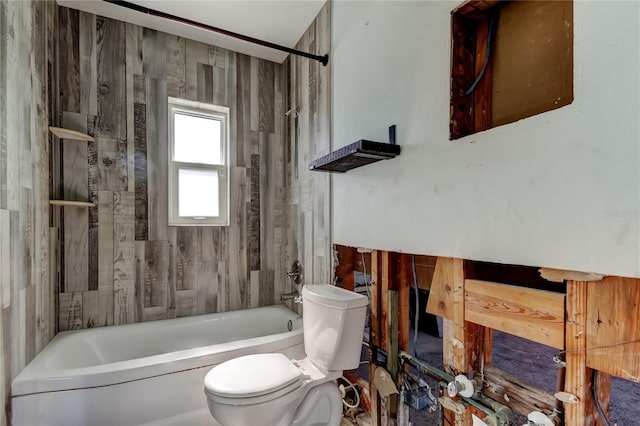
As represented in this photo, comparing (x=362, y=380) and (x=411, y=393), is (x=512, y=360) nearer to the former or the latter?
(x=362, y=380)

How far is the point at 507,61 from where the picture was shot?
1.14 metres

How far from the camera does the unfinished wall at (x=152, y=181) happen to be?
7.16 ft

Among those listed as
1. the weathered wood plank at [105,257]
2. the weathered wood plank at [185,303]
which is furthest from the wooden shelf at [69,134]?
the weathered wood plank at [185,303]

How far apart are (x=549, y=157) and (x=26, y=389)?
7.63ft

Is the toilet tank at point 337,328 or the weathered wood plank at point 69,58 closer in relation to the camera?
the toilet tank at point 337,328

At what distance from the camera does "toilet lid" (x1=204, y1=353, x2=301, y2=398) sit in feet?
4.50

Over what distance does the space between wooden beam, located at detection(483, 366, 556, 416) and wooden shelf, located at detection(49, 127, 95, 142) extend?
2.68 metres

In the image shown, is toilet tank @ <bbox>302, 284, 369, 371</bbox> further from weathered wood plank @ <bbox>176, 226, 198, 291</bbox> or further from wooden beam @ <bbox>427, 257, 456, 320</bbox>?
weathered wood plank @ <bbox>176, 226, 198, 291</bbox>

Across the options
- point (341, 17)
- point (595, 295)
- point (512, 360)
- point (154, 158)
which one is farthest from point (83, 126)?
point (512, 360)

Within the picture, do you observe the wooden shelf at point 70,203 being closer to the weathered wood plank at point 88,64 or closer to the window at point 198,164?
the window at point 198,164

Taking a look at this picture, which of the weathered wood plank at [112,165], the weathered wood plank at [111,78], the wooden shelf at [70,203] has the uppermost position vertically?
the weathered wood plank at [111,78]

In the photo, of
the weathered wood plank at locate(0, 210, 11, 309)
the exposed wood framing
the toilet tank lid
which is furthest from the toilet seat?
the weathered wood plank at locate(0, 210, 11, 309)

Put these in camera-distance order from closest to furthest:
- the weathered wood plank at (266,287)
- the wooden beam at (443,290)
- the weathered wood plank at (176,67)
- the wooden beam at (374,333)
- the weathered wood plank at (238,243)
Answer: the wooden beam at (443,290), the wooden beam at (374,333), the weathered wood plank at (176,67), the weathered wood plank at (238,243), the weathered wood plank at (266,287)

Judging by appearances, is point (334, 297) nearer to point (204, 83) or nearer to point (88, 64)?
point (204, 83)
